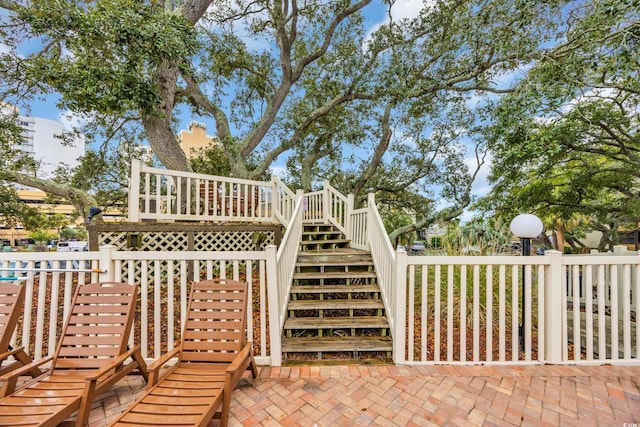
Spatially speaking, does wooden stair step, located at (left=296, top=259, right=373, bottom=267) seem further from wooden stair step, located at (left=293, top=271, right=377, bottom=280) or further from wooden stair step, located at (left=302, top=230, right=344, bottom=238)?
wooden stair step, located at (left=302, top=230, right=344, bottom=238)

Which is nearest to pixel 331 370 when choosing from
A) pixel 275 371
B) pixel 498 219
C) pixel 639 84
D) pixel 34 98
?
pixel 275 371

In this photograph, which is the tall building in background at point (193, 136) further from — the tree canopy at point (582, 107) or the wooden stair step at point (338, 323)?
the tree canopy at point (582, 107)

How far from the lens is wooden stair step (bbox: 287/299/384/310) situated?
3689 mm

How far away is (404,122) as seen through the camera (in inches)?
378

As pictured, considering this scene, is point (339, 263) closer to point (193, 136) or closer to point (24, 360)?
point (24, 360)

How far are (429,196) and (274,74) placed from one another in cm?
754

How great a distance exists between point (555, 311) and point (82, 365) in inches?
187

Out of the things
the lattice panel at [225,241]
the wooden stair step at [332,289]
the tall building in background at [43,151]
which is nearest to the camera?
the wooden stair step at [332,289]

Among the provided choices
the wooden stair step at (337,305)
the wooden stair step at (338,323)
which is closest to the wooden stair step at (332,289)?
the wooden stair step at (337,305)

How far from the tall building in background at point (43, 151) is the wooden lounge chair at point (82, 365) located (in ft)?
27.5

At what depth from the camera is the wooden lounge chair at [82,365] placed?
1.87 metres

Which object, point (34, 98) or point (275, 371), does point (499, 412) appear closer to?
point (275, 371)

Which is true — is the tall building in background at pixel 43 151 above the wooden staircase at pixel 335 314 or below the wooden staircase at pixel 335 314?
above

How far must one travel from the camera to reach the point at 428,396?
2.36 meters
